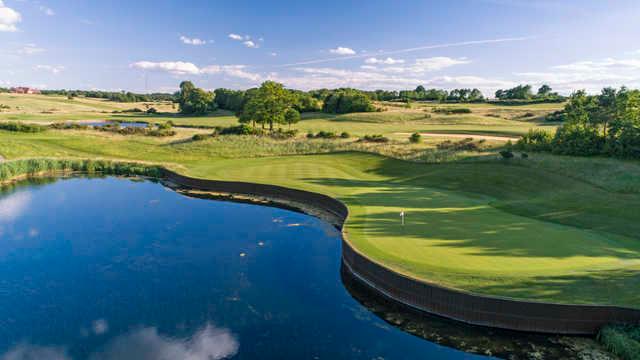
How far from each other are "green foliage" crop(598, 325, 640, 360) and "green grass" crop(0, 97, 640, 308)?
91cm

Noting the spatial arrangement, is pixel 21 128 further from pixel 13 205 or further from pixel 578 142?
pixel 578 142

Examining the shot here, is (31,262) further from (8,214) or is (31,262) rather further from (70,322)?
(8,214)

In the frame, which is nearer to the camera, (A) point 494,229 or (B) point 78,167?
(A) point 494,229

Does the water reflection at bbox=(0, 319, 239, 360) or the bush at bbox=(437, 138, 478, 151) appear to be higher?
the bush at bbox=(437, 138, 478, 151)

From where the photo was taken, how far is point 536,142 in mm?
40469

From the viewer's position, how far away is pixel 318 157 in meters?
46.8

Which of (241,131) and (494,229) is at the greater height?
(241,131)

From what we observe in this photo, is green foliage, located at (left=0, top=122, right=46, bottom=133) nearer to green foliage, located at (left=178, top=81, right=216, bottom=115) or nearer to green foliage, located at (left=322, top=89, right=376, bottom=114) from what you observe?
green foliage, located at (left=178, top=81, right=216, bottom=115)

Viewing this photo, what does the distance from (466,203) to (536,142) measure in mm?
18654

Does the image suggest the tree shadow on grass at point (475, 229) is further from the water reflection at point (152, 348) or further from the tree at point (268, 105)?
the tree at point (268, 105)

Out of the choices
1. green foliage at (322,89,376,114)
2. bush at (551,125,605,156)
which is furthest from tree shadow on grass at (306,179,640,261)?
green foliage at (322,89,376,114)

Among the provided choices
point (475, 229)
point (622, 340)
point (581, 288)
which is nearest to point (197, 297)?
point (475, 229)

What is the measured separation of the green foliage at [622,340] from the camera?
12.5 m

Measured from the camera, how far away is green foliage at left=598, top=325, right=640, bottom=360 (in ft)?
40.9
